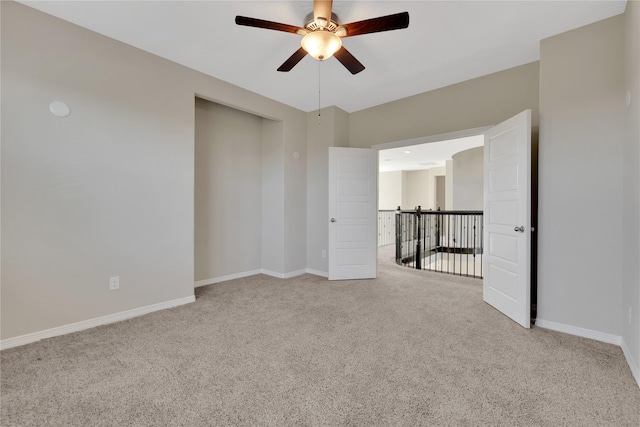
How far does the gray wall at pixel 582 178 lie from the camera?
2.23 metres

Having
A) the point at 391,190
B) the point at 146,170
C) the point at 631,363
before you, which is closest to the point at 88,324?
the point at 146,170

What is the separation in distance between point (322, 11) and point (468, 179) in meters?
7.92

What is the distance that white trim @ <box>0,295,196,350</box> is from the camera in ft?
7.09

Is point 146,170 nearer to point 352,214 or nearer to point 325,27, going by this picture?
point 325,27

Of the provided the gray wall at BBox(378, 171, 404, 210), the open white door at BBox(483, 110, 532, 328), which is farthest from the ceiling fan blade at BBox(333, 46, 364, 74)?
the gray wall at BBox(378, 171, 404, 210)

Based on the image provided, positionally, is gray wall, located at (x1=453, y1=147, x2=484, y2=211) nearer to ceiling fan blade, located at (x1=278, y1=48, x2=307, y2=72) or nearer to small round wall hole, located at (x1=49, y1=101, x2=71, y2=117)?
ceiling fan blade, located at (x1=278, y1=48, x2=307, y2=72)

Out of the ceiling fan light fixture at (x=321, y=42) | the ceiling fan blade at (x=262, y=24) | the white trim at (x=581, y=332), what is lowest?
the white trim at (x=581, y=332)

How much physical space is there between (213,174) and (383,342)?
322 cm

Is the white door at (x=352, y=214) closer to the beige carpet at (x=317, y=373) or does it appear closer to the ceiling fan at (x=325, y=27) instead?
the beige carpet at (x=317, y=373)

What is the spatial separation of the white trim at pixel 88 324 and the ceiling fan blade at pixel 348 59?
3033 mm

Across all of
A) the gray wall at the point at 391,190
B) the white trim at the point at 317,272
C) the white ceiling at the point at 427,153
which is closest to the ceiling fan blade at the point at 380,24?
the white trim at the point at 317,272

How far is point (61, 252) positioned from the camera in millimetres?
2363

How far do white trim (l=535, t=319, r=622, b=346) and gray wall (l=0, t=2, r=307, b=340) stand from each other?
371cm

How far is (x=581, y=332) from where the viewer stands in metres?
2.35
